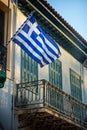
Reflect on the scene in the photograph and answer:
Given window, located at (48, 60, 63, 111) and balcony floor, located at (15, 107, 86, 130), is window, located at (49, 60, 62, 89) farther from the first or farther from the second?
balcony floor, located at (15, 107, 86, 130)

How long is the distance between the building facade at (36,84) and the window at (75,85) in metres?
0.15

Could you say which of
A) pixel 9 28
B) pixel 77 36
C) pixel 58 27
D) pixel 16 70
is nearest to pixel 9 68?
pixel 16 70

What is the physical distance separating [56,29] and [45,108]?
16.4ft

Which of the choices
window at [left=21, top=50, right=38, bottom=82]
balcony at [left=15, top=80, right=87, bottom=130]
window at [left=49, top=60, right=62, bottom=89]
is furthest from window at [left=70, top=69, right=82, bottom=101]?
window at [left=21, top=50, right=38, bottom=82]

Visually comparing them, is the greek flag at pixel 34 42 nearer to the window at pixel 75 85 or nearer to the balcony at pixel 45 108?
the balcony at pixel 45 108

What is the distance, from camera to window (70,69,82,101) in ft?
61.8

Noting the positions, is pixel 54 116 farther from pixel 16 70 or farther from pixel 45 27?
pixel 45 27

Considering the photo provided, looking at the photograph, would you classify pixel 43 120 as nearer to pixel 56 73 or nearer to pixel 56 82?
pixel 56 82

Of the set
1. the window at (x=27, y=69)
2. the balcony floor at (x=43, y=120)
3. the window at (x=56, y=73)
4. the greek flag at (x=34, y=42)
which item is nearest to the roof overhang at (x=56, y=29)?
the window at (x=56, y=73)

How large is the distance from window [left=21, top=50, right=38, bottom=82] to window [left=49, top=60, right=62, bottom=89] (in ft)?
4.65

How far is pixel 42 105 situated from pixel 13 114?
3.22ft

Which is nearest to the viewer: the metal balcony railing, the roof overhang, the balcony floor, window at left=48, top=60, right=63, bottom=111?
the metal balcony railing

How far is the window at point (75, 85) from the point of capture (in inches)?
742

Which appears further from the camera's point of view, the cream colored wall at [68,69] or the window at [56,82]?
the cream colored wall at [68,69]
